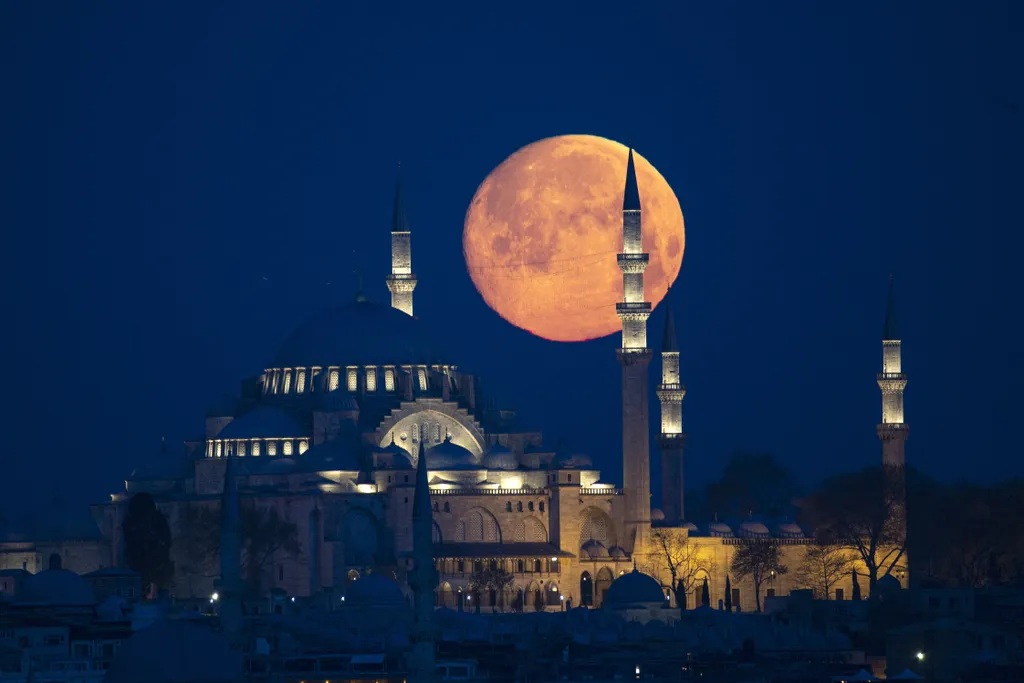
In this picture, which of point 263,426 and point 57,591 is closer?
point 57,591

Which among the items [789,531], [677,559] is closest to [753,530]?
[789,531]

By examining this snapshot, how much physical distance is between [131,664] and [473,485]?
91.8 feet

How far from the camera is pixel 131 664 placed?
64000 mm

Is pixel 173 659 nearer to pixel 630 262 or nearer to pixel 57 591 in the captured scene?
pixel 57 591

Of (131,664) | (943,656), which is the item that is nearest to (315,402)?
(943,656)

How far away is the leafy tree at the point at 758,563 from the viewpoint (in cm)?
9125

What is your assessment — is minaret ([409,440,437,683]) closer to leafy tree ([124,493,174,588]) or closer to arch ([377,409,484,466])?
leafy tree ([124,493,174,588])

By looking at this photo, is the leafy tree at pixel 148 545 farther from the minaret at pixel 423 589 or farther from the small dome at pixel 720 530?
the minaret at pixel 423 589

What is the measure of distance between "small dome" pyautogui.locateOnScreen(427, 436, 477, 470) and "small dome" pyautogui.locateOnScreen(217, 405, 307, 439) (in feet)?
13.4

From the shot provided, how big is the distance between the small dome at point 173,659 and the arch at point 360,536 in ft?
77.5

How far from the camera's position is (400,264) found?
3947 inches

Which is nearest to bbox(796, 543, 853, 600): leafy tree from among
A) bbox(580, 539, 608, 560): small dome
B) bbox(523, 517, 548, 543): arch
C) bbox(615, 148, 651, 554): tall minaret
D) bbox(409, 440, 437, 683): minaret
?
bbox(615, 148, 651, 554): tall minaret

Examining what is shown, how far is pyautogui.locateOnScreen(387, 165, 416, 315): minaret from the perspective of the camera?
326 feet

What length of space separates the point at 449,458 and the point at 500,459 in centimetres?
156
